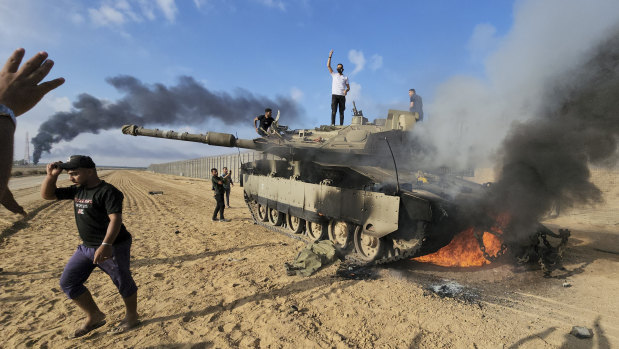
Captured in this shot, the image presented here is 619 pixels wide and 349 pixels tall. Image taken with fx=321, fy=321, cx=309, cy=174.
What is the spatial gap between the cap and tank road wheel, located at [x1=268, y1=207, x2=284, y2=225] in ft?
21.6

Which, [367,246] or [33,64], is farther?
[367,246]

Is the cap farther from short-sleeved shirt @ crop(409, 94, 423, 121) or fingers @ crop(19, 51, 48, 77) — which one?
short-sleeved shirt @ crop(409, 94, 423, 121)

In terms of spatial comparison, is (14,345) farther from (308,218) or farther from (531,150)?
(531,150)

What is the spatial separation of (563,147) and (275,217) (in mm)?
7267

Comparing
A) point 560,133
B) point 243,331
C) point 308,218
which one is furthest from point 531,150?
point 243,331

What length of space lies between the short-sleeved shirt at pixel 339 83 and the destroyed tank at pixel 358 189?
1.75m

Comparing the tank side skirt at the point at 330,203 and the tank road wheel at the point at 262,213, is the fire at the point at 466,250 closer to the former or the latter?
the tank side skirt at the point at 330,203

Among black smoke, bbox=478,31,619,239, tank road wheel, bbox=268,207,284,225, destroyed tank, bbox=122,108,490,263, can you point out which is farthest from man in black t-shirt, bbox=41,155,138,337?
tank road wheel, bbox=268,207,284,225

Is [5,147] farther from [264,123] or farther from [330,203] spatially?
[264,123]

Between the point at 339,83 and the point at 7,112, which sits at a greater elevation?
the point at 339,83

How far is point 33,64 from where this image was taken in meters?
1.44

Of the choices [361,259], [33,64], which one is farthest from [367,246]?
[33,64]

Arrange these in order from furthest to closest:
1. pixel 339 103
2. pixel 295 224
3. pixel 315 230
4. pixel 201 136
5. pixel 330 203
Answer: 1. pixel 339 103
2. pixel 295 224
3. pixel 315 230
4. pixel 201 136
5. pixel 330 203

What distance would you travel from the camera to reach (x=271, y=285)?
4.87 metres
